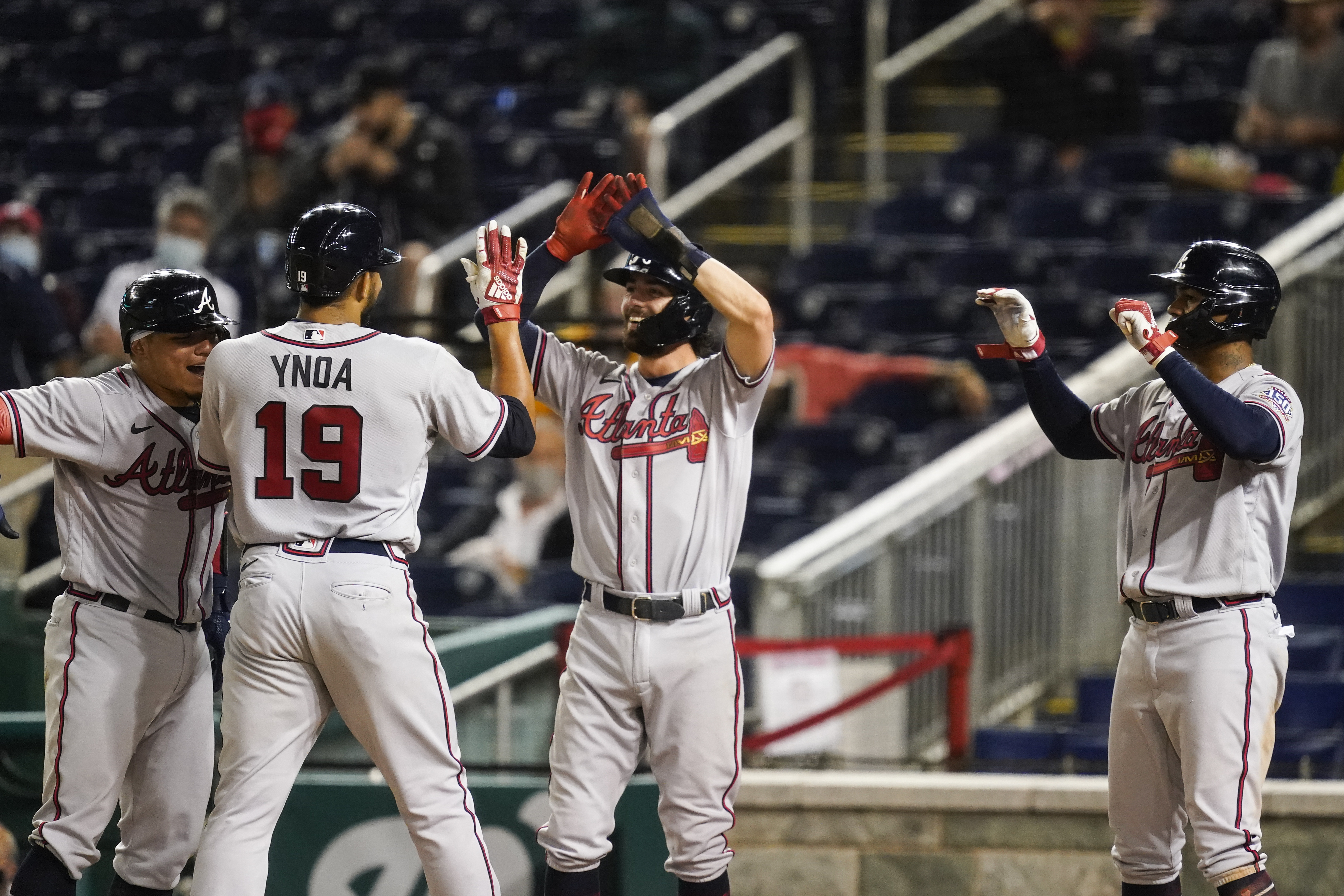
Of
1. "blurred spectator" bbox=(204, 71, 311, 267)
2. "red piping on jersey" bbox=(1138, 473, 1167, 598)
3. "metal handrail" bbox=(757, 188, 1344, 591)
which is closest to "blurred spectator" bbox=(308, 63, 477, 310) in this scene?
"blurred spectator" bbox=(204, 71, 311, 267)

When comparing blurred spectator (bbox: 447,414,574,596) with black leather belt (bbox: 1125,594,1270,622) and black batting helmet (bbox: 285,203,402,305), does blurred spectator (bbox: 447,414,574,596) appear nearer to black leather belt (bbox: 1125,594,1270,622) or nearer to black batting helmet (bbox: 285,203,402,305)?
black batting helmet (bbox: 285,203,402,305)

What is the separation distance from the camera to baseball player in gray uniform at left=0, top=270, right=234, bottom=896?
4.02 m

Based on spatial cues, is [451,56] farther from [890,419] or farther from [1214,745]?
[1214,745]

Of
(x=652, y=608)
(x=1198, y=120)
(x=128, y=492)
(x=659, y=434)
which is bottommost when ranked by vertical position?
(x=652, y=608)

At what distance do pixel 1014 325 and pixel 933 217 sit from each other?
524cm

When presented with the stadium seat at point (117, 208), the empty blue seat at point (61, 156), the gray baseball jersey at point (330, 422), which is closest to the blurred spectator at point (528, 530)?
the gray baseball jersey at point (330, 422)

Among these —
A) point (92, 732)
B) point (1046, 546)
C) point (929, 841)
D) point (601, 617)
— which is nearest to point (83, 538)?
point (92, 732)

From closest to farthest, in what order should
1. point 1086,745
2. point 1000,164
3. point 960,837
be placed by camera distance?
point 960,837
point 1086,745
point 1000,164

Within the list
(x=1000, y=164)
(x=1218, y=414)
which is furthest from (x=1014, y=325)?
(x=1000, y=164)

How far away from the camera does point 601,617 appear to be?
4.22m

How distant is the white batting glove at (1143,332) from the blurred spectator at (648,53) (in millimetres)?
5817

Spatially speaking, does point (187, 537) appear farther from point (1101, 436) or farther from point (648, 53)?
point (648, 53)

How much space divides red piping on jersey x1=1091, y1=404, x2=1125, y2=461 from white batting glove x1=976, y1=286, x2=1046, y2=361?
0.19 metres

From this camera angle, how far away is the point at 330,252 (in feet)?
12.8
